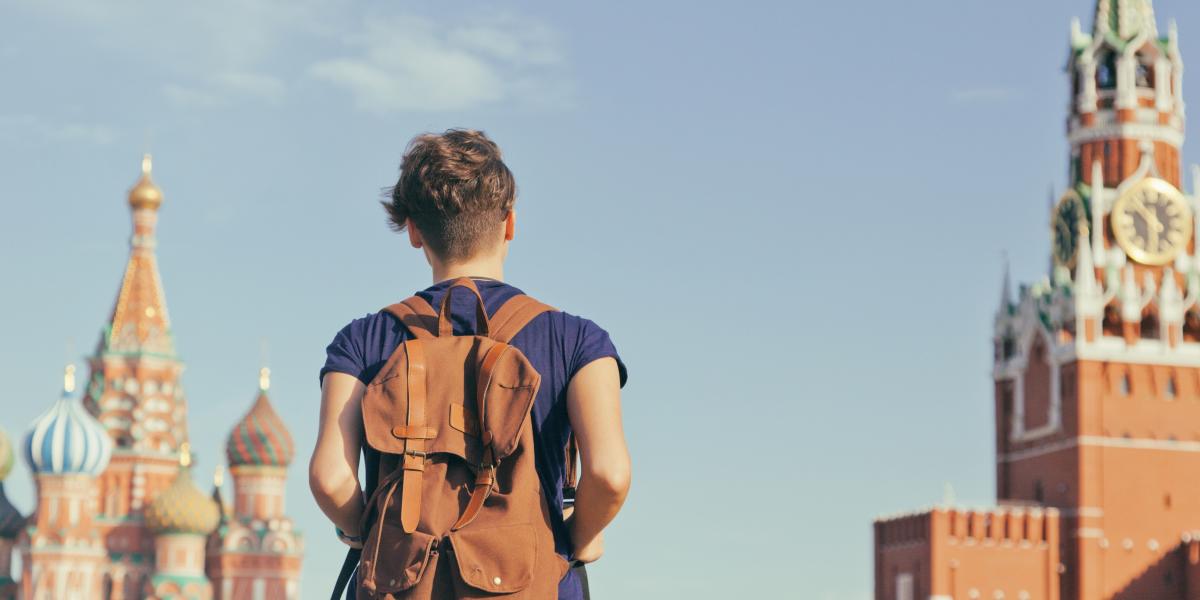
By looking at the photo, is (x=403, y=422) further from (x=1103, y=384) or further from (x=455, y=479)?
(x=1103, y=384)

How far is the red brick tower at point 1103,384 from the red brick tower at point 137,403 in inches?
1302

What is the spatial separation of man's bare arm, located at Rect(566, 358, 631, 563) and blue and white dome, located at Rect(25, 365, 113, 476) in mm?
72294

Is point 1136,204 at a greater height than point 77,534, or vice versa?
point 1136,204

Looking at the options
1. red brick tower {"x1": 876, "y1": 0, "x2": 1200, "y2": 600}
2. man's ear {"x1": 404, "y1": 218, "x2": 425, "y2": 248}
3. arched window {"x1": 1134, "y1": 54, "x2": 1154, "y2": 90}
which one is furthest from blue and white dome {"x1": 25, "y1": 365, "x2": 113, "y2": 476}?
man's ear {"x1": 404, "y1": 218, "x2": 425, "y2": 248}

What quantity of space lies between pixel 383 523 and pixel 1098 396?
51175 mm

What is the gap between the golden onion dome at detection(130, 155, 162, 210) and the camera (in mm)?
80125

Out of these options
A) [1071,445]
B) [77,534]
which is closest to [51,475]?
[77,534]

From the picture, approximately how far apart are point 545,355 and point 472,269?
0.29m

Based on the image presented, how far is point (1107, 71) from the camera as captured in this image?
5722 centimetres

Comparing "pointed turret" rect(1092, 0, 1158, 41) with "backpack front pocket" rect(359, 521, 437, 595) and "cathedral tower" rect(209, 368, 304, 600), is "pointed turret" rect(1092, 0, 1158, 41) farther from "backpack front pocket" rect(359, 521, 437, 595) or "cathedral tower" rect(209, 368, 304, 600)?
"backpack front pocket" rect(359, 521, 437, 595)

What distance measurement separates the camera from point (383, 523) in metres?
4.14

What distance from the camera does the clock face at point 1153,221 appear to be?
181 ft

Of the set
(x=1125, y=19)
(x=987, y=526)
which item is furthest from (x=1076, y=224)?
(x=987, y=526)

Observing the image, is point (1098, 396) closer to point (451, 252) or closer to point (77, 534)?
point (77, 534)
